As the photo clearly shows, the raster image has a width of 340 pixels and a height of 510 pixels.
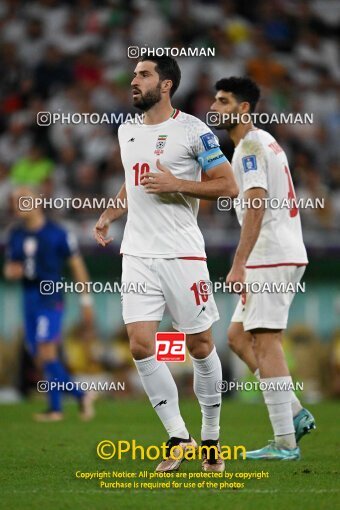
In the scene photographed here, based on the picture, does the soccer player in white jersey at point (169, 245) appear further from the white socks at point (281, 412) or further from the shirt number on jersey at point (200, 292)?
the white socks at point (281, 412)

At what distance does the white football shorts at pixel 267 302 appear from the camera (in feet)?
23.8

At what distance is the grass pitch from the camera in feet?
17.8

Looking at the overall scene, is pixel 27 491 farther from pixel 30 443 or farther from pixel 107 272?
pixel 107 272

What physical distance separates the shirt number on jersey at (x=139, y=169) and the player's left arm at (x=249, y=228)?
2.61 feet

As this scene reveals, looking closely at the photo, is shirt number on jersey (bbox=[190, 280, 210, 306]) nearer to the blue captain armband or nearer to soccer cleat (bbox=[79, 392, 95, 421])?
the blue captain armband

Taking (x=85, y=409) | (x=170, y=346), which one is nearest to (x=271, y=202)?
(x=170, y=346)

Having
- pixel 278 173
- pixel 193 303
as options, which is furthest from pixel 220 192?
pixel 278 173

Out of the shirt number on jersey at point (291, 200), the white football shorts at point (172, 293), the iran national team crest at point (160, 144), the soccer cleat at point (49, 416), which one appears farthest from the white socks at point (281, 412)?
the soccer cleat at point (49, 416)

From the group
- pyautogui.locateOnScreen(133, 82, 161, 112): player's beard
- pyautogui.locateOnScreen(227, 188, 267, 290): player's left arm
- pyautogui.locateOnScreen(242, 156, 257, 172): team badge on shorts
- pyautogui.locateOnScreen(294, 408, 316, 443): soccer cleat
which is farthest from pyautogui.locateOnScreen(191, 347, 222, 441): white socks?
pyautogui.locateOnScreen(133, 82, 161, 112): player's beard

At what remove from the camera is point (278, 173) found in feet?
24.1

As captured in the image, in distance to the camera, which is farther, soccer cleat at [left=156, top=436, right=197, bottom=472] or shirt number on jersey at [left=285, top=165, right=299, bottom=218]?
shirt number on jersey at [left=285, top=165, right=299, bottom=218]

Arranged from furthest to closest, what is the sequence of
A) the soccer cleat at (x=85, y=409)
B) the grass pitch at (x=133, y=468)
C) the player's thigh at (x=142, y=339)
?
1. the soccer cleat at (x=85, y=409)
2. the player's thigh at (x=142, y=339)
3. the grass pitch at (x=133, y=468)

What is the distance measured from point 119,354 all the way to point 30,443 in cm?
667

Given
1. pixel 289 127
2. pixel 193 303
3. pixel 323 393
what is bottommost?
pixel 323 393
